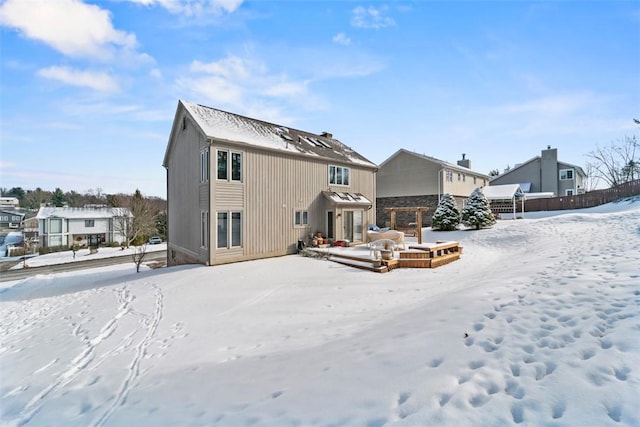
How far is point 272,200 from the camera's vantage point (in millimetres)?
14141

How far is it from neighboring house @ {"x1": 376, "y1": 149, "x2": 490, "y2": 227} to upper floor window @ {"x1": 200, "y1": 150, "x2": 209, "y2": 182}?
1899 cm

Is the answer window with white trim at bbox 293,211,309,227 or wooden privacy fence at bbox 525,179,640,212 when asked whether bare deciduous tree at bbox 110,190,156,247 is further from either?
wooden privacy fence at bbox 525,179,640,212

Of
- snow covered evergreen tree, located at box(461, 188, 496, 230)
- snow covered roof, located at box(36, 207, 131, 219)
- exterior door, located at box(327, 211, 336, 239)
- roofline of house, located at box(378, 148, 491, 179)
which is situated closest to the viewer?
exterior door, located at box(327, 211, 336, 239)

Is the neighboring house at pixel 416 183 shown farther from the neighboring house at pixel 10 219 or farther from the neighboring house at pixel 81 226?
the neighboring house at pixel 10 219

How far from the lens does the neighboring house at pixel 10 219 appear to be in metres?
58.9

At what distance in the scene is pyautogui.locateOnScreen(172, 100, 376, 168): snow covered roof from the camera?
42.7 ft

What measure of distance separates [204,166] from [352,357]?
1136cm

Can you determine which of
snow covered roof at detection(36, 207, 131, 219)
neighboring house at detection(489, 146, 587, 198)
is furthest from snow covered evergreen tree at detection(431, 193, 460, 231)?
snow covered roof at detection(36, 207, 131, 219)

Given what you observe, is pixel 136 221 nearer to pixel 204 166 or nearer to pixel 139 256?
pixel 139 256

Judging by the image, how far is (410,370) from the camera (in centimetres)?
329

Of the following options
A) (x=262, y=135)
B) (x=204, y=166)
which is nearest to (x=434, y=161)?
(x=262, y=135)

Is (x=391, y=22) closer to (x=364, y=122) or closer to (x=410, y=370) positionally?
(x=364, y=122)

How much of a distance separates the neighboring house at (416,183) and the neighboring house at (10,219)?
74.9m

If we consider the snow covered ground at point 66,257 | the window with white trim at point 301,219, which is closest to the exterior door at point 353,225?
the window with white trim at point 301,219
